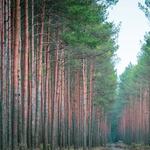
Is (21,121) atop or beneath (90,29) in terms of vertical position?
beneath

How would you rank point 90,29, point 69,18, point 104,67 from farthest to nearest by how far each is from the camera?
point 104,67, point 90,29, point 69,18

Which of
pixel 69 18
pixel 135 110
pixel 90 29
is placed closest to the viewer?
pixel 69 18

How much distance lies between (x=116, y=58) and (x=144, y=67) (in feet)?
18.4

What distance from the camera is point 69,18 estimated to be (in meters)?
14.7

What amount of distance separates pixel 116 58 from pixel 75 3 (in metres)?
24.6

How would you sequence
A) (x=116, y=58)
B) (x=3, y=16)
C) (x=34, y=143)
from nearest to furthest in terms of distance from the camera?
(x=3, y=16) < (x=34, y=143) < (x=116, y=58)

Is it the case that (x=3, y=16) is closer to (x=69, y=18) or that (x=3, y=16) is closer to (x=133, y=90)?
(x=69, y=18)

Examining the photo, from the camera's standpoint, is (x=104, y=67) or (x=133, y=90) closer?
(x=104, y=67)

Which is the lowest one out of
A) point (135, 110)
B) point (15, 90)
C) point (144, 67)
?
point (135, 110)

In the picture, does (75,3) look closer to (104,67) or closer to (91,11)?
(91,11)

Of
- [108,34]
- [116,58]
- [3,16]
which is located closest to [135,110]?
[116,58]

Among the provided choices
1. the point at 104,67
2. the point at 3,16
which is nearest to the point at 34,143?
the point at 3,16

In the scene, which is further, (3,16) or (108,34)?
(108,34)

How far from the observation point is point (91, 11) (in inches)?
566
